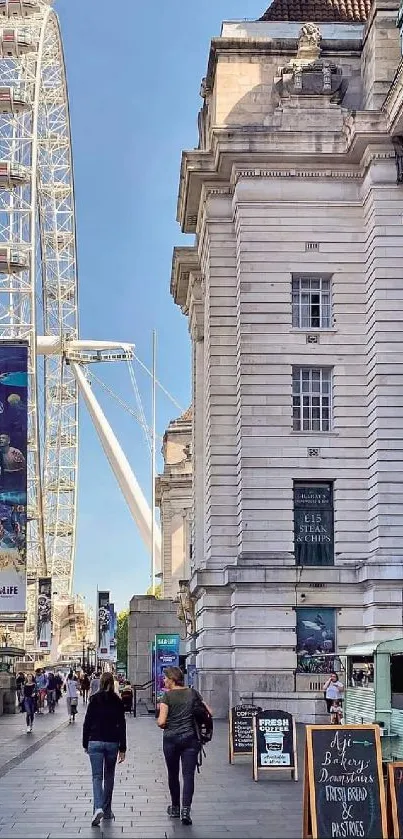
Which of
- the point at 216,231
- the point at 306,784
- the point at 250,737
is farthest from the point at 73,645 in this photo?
the point at 306,784

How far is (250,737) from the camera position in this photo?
26.5 metres

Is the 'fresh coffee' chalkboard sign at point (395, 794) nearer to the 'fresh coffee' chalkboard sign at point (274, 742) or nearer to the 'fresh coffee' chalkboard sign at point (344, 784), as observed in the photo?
the 'fresh coffee' chalkboard sign at point (344, 784)

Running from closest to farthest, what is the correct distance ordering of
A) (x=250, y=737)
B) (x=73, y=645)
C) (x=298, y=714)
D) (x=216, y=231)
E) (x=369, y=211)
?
(x=250, y=737)
(x=298, y=714)
(x=369, y=211)
(x=216, y=231)
(x=73, y=645)

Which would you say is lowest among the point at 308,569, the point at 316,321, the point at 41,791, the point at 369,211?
the point at 41,791

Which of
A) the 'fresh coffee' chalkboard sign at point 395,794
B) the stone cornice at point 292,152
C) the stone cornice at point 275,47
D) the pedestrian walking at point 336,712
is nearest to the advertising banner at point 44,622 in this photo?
the stone cornice at point 292,152

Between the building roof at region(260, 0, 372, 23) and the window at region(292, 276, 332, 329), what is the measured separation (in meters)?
12.0

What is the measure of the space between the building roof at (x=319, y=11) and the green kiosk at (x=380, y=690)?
106ft

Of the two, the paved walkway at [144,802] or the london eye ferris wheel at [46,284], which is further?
the london eye ferris wheel at [46,284]

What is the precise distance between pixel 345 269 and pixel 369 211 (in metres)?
1.99

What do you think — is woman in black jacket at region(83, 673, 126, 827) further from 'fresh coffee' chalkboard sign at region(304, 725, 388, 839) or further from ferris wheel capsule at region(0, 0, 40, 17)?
ferris wheel capsule at region(0, 0, 40, 17)

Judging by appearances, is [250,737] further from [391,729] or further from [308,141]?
[308,141]

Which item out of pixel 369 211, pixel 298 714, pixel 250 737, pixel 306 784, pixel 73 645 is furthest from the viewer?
pixel 73 645

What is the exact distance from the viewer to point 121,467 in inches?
4624

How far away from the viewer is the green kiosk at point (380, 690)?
64.7ft
